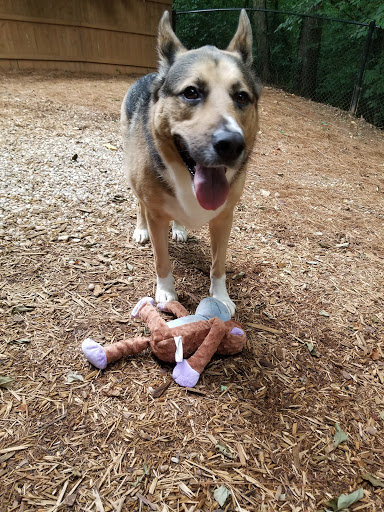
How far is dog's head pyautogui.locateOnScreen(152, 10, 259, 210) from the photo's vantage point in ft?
6.25

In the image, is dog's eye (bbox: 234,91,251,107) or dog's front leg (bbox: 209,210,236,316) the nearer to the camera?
dog's eye (bbox: 234,91,251,107)

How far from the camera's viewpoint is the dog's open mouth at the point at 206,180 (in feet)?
6.91

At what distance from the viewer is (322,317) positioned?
2.84m

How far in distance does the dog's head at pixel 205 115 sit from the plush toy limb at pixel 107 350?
991 mm

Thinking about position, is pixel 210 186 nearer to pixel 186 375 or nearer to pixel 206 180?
pixel 206 180

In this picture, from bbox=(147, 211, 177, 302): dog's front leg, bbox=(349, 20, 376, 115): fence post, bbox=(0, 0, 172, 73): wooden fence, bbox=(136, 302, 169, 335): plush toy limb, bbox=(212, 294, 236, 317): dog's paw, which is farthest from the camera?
bbox=(0, 0, 172, 73): wooden fence

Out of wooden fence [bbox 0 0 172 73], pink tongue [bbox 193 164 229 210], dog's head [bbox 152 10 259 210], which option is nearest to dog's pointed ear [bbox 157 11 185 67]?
dog's head [bbox 152 10 259 210]

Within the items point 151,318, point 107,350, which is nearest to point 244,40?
point 151,318

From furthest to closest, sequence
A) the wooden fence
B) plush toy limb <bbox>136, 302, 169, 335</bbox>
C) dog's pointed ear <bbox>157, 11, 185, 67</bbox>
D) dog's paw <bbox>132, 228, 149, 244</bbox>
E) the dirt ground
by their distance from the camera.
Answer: the wooden fence
dog's paw <bbox>132, 228, 149, 244</bbox>
dog's pointed ear <bbox>157, 11, 185, 67</bbox>
plush toy limb <bbox>136, 302, 169, 335</bbox>
the dirt ground

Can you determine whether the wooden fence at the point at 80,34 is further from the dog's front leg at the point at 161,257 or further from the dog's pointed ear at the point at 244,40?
the dog's front leg at the point at 161,257

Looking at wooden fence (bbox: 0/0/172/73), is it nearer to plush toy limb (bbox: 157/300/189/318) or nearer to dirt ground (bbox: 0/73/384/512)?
dirt ground (bbox: 0/73/384/512)

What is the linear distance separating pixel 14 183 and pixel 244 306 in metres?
3.23

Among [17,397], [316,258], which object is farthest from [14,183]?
[316,258]

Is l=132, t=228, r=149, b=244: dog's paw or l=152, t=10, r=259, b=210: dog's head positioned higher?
l=152, t=10, r=259, b=210: dog's head
